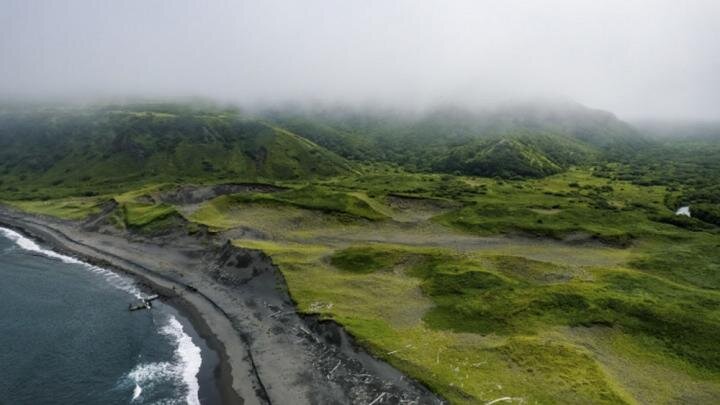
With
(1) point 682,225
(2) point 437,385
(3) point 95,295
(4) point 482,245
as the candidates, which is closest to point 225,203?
(3) point 95,295

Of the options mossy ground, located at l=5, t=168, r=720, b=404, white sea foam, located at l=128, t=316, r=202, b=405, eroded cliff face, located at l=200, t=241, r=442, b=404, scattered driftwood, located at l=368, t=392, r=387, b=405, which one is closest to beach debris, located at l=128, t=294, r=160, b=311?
eroded cliff face, located at l=200, t=241, r=442, b=404

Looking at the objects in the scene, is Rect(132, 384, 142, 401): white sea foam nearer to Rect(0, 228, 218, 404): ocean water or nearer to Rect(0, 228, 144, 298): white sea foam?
Rect(0, 228, 218, 404): ocean water

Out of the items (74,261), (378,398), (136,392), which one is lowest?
(74,261)

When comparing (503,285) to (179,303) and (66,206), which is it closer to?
(179,303)

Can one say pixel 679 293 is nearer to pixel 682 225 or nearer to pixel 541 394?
pixel 541 394

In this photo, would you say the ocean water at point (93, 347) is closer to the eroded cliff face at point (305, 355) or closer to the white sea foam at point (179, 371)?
the white sea foam at point (179, 371)

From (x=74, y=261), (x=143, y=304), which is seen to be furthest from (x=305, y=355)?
(x=74, y=261)

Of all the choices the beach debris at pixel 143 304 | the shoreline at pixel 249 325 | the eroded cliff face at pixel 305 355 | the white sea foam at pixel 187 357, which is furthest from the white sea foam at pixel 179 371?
the beach debris at pixel 143 304
